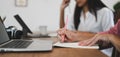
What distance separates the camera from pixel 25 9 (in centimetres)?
292

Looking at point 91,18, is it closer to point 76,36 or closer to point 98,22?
point 98,22

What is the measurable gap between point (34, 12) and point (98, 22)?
161cm

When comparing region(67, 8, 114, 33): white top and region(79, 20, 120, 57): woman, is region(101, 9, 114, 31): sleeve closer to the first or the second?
region(67, 8, 114, 33): white top

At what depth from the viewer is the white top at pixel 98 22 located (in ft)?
4.75

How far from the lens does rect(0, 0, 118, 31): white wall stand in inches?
114

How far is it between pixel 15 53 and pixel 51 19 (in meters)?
2.19

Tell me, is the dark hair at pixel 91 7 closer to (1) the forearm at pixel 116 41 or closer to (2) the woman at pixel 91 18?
(2) the woman at pixel 91 18

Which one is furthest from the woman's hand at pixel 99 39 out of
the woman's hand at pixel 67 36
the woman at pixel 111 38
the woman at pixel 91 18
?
the woman at pixel 91 18

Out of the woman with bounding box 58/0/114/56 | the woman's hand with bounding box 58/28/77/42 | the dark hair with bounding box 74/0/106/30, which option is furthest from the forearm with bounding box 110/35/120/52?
the dark hair with bounding box 74/0/106/30

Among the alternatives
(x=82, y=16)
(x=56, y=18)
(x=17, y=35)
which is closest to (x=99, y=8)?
(x=82, y=16)

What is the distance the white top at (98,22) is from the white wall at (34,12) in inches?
57.3

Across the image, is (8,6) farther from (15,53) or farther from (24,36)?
(15,53)

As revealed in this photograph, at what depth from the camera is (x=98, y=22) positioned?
1.45 metres

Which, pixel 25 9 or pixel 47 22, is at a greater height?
pixel 25 9
